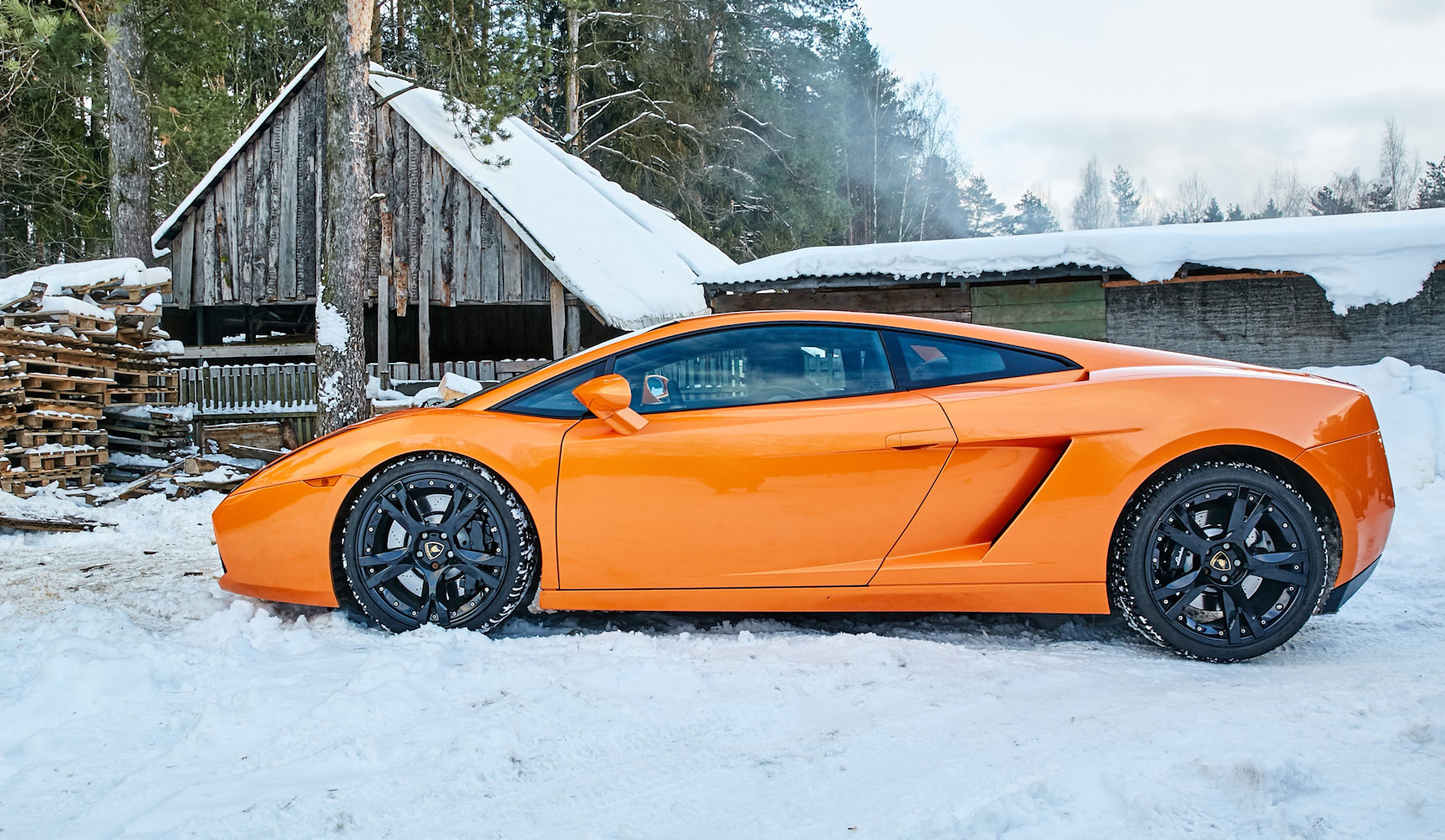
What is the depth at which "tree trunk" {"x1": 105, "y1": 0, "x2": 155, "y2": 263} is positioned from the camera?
1418 cm

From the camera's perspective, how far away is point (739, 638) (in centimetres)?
339

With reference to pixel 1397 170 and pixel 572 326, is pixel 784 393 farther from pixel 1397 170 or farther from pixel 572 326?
pixel 1397 170

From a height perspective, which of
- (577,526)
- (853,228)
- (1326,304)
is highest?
(853,228)

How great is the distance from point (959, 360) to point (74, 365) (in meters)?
9.79

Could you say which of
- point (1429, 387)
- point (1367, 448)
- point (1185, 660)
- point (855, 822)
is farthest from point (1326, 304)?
point (855, 822)

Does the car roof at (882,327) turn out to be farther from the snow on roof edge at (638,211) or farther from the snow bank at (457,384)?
the snow on roof edge at (638,211)

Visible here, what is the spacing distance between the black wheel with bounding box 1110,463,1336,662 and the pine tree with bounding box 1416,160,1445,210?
1819 inches

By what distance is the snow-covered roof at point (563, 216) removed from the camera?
1334 cm

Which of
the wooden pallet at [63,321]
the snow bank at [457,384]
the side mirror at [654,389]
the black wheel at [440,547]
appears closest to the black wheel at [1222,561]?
→ the side mirror at [654,389]

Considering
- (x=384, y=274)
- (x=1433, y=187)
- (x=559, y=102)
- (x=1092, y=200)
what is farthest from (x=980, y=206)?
(x=384, y=274)

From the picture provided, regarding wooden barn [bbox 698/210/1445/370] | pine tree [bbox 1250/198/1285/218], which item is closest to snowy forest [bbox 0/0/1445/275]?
wooden barn [bbox 698/210/1445/370]

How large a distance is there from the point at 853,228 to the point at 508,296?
26.9 m

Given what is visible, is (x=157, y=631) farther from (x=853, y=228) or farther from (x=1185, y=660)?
(x=853, y=228)

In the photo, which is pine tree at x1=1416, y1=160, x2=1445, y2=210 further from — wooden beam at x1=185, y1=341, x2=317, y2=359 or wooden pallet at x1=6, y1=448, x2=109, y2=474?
wooden pallet at x1=6, y1=448, x2=109, y2=474
